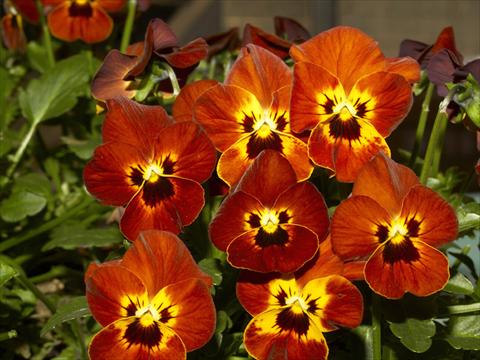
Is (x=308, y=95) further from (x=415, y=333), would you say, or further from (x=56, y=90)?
(x=56, y=90)

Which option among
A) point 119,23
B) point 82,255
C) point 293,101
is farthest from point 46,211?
point 293,101

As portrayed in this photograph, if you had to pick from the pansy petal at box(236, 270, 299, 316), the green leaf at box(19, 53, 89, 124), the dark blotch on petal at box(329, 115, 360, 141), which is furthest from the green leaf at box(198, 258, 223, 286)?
the green leaf at box(19, 53, 89, 124)

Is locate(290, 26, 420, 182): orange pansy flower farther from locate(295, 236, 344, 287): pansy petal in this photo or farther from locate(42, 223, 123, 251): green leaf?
locate(42, 223, 123, 251): green leaf

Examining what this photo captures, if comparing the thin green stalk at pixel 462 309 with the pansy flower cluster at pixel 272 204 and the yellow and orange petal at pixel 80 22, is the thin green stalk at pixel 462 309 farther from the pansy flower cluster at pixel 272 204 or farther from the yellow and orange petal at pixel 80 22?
the yellow and orange petal at pixel 80 22

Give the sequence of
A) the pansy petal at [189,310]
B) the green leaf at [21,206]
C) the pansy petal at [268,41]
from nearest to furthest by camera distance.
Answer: the pansy petal at [189,310], the pansy petal at [268,41], the green leaf at [21,206]

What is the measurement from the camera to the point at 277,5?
13.9 feet

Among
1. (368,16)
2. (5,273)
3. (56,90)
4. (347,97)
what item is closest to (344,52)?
(347,97)

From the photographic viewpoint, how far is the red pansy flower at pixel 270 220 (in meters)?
0.70

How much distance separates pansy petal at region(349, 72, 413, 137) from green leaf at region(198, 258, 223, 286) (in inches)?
7.4

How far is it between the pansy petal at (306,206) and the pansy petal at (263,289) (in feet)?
0.16

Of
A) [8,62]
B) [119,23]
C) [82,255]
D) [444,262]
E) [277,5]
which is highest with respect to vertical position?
[444,262]

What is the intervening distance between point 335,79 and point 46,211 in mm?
668

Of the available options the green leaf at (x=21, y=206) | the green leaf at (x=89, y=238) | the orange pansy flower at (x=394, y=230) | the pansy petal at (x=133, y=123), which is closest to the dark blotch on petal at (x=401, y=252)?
the orange pansy flower at (x=394, y=230)

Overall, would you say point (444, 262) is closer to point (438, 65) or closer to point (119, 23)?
point (438, 65)
